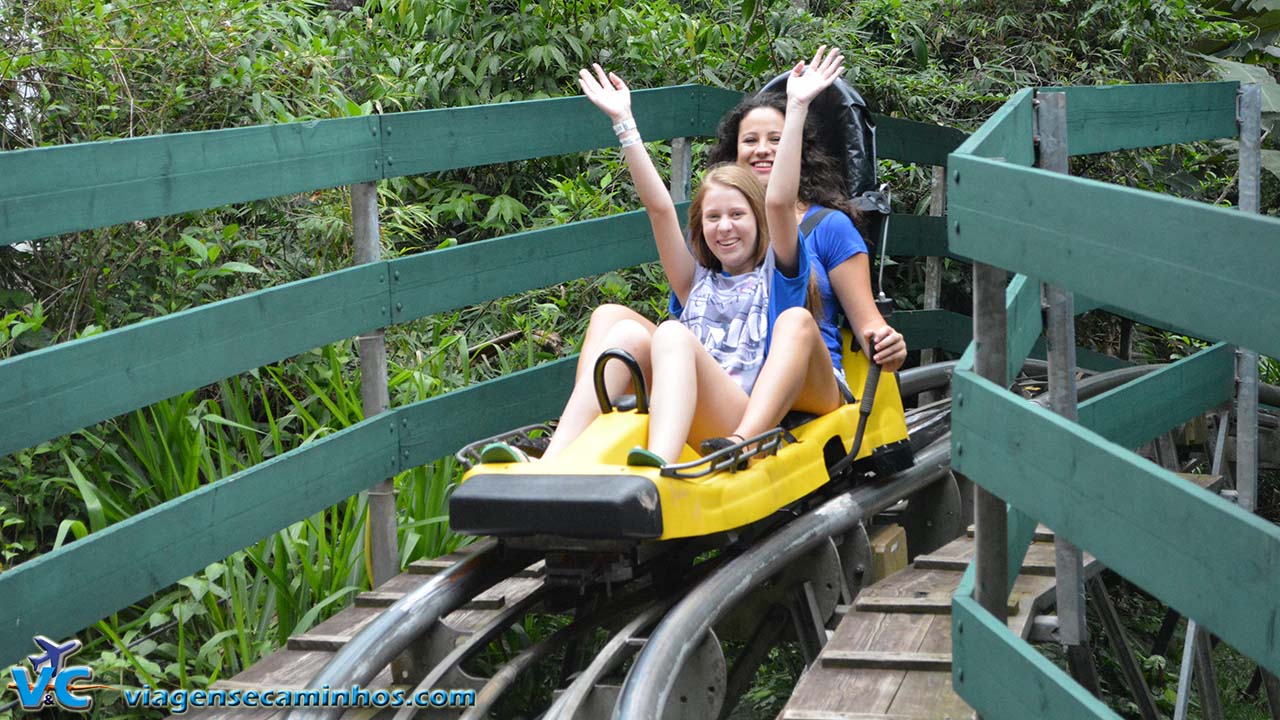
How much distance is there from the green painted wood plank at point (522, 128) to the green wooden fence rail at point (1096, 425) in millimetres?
1812

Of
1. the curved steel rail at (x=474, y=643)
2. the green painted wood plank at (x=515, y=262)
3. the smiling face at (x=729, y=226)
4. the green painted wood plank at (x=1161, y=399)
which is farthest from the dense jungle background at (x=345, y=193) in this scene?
the green painted wood plank at (x=1161, y=399)

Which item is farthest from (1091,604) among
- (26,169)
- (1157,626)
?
(26,169)

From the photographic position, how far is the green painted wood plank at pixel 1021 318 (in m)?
2.56

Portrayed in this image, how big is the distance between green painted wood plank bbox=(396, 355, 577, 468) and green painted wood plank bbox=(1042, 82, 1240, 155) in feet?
6.22

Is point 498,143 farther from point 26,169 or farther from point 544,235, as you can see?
point 26,169

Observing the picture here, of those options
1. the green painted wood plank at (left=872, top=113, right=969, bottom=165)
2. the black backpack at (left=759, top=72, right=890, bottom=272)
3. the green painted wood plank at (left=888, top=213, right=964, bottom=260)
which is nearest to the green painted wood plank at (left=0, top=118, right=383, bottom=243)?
the black backpack at (left=759, top=72, right=890, bottom=272)

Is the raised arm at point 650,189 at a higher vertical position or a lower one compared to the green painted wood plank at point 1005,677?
higher

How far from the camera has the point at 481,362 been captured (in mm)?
6023

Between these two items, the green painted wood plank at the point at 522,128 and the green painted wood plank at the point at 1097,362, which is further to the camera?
the green painted wood plank at the point at 1097,362

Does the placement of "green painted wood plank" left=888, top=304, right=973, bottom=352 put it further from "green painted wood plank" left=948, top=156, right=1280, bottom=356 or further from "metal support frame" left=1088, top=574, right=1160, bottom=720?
"green painted wood plank" left=948, top=156, right=1280, bottom=356

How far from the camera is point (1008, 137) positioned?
2701mm

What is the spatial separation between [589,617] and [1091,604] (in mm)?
3446

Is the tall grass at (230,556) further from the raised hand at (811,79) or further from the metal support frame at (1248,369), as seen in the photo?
the metal support frame at (1248,369)

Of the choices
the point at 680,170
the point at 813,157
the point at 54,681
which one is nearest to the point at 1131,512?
the point at 54,681
